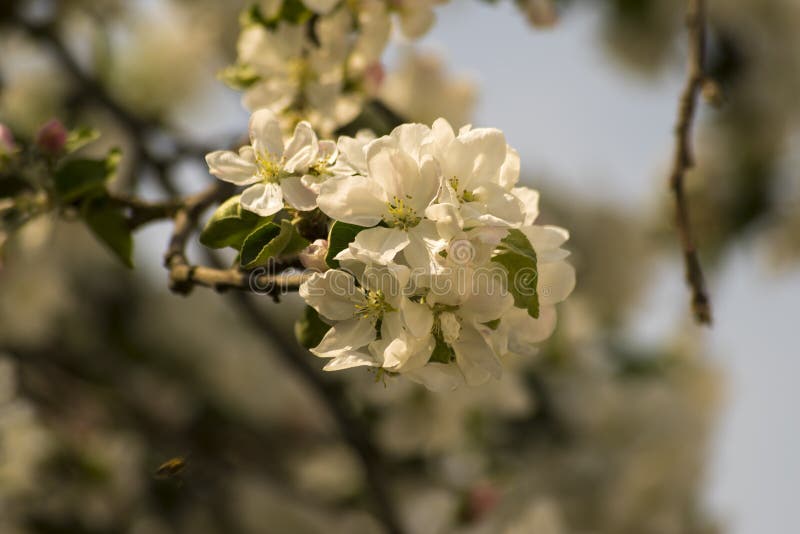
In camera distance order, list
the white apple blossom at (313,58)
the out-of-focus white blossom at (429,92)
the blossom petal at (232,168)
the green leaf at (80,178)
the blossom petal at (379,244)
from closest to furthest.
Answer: the blossom petal at (379,244) < the blossom petal at (232,168) < the green leaf at (80,178) < the white apple blossom at (313,58) < the out-of-focus white blossom at (429,92)

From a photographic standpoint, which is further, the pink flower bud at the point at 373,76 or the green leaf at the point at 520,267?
the pink flower bud at the point at 373,76

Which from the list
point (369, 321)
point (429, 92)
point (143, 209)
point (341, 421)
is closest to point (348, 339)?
point (369, 321)

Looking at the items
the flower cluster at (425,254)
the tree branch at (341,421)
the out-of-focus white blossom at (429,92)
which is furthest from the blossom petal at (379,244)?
the out-of-focus white blossom at (429,92)

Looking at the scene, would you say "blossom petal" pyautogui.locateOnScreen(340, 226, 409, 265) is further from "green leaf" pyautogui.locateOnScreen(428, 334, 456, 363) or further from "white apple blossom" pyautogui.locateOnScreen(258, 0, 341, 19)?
"white apple blossom" pyautogui.locateOnScreen(258, 0, 341, 19)

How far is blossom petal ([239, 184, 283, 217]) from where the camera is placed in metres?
0.58

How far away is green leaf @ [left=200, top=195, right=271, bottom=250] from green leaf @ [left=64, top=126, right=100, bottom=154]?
267 millimetres

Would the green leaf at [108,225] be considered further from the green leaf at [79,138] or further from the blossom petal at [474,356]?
the blossom petal at [474,356]

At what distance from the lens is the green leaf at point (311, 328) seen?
0.61 metres

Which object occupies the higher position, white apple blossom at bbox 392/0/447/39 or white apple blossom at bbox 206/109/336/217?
white apple blossom at bbox 392/0/447/39

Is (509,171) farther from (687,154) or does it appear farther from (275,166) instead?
(687,154)

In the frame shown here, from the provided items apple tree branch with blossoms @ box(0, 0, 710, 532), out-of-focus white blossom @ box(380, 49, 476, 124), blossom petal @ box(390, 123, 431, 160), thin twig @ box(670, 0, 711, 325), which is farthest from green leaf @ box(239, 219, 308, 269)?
out-of-focus white blossom @ box(380, 49, 476, 124)

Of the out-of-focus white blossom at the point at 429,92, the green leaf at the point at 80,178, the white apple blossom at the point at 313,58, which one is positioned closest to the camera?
the green leaf at the point at 80,178

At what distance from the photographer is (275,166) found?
0.60m

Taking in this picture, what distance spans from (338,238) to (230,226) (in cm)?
10
